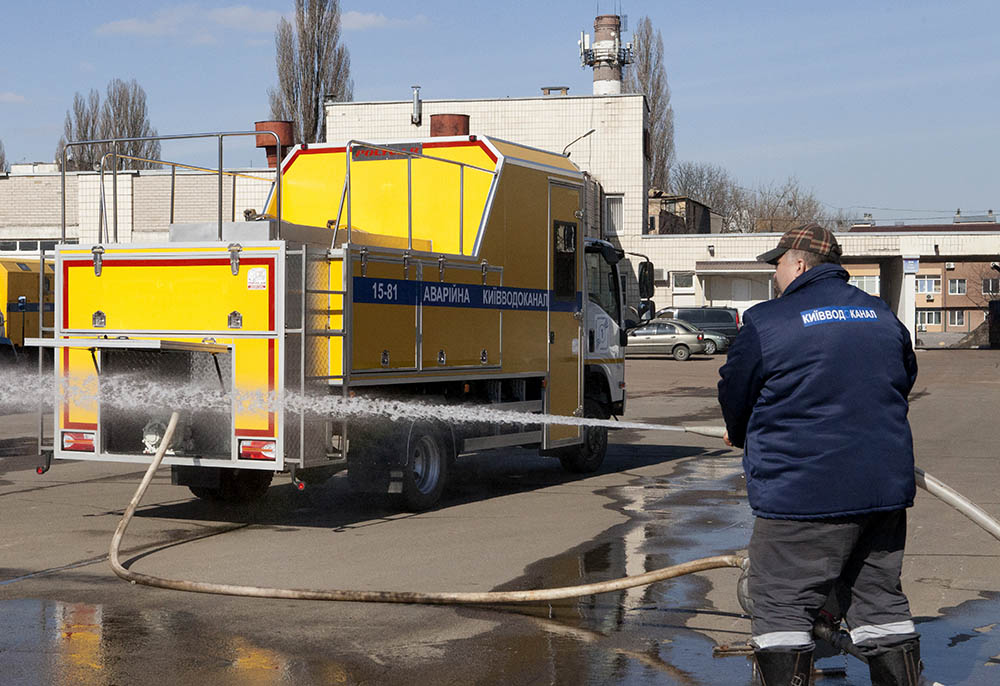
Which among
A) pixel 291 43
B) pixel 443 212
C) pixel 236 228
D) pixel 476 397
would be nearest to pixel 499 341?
pixel 476 397

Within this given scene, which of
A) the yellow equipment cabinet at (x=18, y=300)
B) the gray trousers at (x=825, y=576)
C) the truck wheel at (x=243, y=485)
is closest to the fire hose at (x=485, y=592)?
the gray trousers at (x=825, y=576)

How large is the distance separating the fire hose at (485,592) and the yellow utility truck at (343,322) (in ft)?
4.04

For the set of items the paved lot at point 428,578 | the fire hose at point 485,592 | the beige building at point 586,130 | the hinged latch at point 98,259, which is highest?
the beige building at point 586,130

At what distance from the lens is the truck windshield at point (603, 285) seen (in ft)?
45.3

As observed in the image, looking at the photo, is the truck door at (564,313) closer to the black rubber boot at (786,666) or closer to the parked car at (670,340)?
the black rubber boot at (786,666)

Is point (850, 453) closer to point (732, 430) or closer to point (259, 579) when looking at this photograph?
point (732, 430)

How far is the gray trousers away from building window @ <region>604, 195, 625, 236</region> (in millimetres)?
47030

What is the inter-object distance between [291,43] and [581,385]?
44.4 metres

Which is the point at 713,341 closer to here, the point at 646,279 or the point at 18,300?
the point at 18,300

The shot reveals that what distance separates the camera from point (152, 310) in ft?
31.5

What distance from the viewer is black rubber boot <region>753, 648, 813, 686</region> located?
14.7 feet

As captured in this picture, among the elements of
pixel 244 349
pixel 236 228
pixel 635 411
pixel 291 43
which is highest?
pixel 291 43

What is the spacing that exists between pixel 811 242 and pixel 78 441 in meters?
6.99

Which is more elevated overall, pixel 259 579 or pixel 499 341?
pixel 499 341
